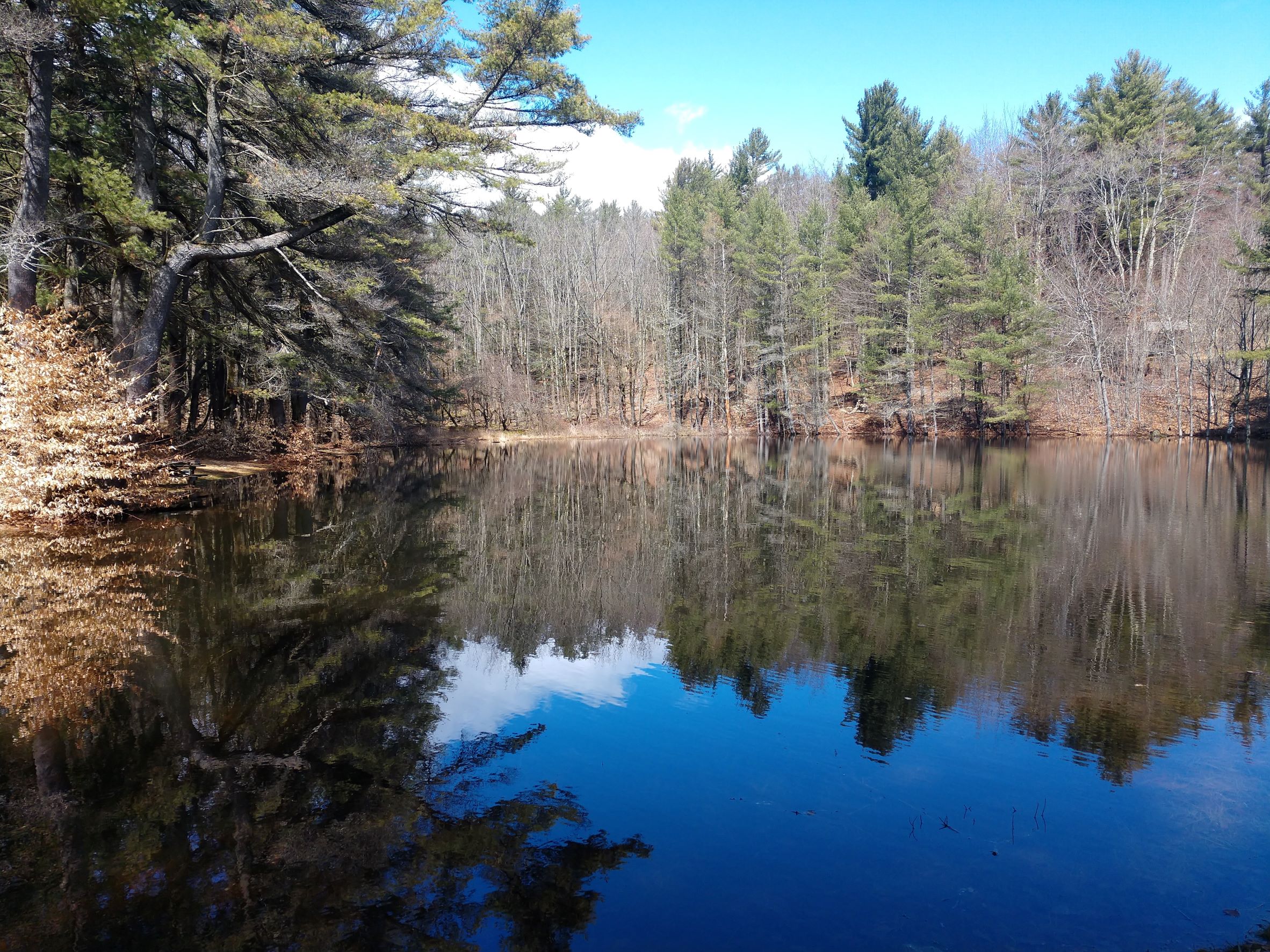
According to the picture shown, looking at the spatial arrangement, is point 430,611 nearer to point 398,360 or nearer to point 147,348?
point 147,348

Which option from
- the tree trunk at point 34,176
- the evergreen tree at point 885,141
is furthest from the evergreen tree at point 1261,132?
the tree trunk at point 34,176

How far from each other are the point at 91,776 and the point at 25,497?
29.7 ft

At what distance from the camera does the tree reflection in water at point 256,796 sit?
3217mm

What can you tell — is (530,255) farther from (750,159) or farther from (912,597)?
(912,597)

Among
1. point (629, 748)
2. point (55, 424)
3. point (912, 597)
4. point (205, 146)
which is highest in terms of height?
point (205, 146)

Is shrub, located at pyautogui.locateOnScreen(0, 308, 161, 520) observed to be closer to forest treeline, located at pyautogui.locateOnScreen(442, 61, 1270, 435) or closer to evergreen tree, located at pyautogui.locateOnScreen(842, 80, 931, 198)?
forest treeline, located at pyautogui.locateOnScreen(442, 61, 1270, 435)

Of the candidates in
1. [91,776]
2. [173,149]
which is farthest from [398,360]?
[91,776]

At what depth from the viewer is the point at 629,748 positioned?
5.21 meters

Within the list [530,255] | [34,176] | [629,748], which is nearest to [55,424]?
[34,176]

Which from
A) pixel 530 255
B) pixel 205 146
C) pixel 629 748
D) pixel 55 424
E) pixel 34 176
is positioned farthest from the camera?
pixel 530 255

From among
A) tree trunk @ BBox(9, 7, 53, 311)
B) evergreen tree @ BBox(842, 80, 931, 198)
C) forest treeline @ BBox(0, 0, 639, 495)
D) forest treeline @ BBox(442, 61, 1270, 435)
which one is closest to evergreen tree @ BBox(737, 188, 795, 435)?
forest treeline @ BBox(442, 61, 1270, 435)

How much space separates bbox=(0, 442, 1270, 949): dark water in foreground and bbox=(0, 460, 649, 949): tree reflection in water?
0.02 meters

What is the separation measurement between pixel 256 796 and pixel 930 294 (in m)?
44.1

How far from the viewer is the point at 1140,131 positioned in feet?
140
